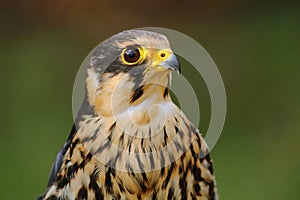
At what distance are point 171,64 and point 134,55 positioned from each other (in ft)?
0.56

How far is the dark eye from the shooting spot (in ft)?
11.3

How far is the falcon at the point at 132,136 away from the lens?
347 centimetres

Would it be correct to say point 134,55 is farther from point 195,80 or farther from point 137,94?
point 195,80

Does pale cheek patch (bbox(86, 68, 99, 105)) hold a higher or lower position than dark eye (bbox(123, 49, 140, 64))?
lower

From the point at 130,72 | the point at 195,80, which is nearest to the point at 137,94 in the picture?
the point at 130,72

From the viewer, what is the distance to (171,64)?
336cm

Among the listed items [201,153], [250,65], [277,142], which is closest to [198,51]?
[201,153]

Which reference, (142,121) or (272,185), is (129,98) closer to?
(142,121)

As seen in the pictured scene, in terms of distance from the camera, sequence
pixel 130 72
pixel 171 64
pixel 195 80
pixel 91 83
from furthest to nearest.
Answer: pixel 195 80, pixel 91 83, pixel 130 72, pixel 171 64

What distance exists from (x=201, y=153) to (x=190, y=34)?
19.0 ft

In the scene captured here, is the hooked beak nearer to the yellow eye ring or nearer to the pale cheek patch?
the yellow eye ring

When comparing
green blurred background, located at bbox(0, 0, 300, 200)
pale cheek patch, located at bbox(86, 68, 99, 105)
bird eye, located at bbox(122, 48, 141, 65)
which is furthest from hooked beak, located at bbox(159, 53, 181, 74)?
green blurred background, located at bbox(0, 0, 300, 200)

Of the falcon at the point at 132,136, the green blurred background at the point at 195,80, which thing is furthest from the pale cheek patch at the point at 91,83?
the green blurred background at the point at 195,80

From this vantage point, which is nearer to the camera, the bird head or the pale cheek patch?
the bird head
